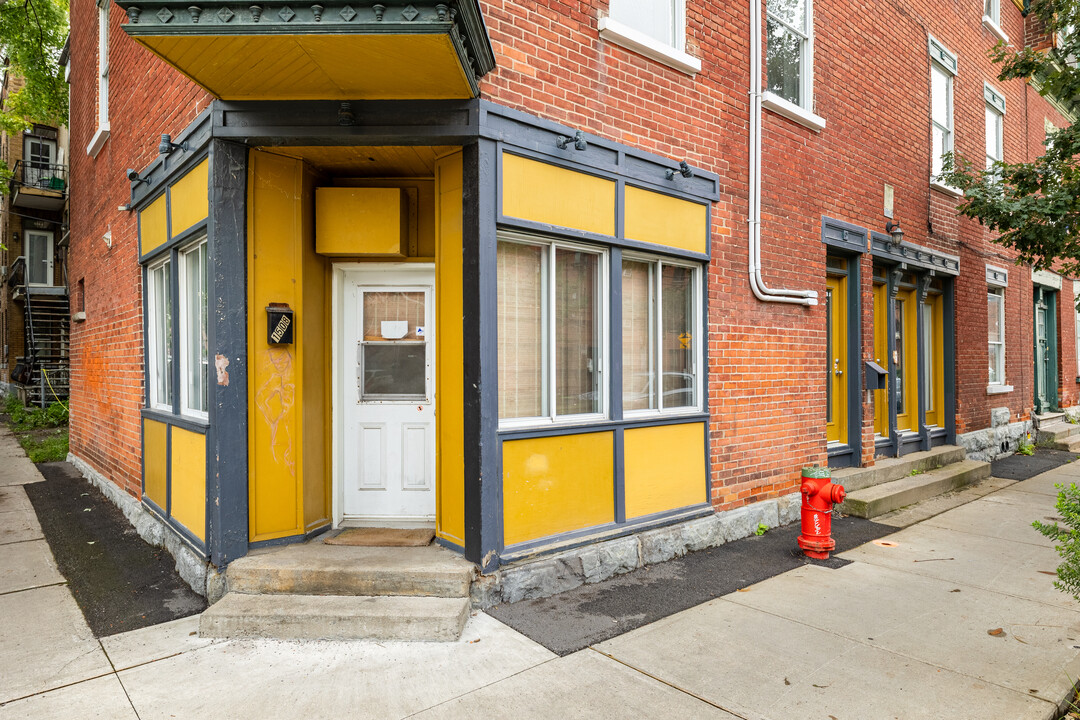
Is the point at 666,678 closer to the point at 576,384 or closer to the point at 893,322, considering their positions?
the point at 576,384

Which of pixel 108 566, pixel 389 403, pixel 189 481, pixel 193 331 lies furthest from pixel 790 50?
pixel 108 566

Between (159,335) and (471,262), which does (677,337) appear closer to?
(471,262)

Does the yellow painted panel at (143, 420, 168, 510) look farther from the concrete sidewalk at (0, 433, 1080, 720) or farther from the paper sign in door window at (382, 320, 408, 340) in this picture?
the paper sign in door window at (382, 320, 408, 340)

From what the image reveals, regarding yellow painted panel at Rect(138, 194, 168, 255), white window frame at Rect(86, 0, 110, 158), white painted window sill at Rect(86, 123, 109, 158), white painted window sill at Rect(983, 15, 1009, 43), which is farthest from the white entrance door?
white painted window sill at Rect(983, 15, 1009, 43)

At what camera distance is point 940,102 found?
9.95 metres

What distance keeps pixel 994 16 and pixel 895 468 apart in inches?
369

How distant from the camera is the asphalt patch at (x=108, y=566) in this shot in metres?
4.46

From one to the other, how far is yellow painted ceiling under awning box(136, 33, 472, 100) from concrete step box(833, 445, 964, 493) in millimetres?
5841

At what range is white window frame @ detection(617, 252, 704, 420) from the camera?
575 cm

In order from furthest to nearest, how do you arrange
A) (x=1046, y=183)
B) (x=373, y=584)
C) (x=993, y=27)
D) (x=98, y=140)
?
(x=993, y=27) < (x=1046, y=183) < (x=98, y=140) < (x=373, y=584)

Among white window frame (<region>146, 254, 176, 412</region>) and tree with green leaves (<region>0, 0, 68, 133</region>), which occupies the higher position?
tree with green leaves (<region>0, 0, 68, 133</region>)

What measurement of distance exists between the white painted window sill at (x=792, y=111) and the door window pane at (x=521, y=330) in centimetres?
336

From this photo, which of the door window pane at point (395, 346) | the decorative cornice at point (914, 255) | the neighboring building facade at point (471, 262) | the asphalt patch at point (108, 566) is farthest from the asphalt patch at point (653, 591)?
the decorative cornice at point (914, 255)

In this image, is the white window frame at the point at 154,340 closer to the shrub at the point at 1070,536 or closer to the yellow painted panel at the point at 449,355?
the yellow painted panel at the point at 449,355
